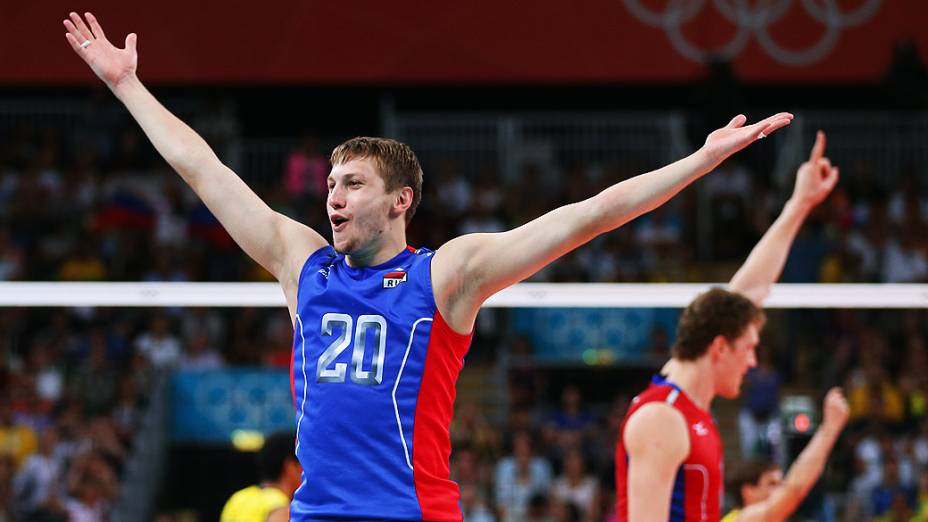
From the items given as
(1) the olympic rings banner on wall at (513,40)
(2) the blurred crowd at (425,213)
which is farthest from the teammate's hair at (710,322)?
(1) the olympic rings banner on wall at (513,40)

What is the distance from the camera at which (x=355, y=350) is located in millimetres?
4094

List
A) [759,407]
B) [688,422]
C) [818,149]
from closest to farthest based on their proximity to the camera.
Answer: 1. [688,422]
2. [818,149]
3. [759,407]

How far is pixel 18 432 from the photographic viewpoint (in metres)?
14.1

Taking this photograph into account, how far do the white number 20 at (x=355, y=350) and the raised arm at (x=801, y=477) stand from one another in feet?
9.26

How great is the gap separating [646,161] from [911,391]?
19.4 feet

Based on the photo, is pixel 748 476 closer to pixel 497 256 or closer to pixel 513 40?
pixel 497 256

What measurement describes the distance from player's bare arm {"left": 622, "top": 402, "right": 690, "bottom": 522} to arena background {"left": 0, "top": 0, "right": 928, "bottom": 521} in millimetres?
7572

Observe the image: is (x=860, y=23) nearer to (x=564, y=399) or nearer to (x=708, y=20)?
(x=708, y=20)

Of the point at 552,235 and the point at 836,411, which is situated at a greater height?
the point at 552,235

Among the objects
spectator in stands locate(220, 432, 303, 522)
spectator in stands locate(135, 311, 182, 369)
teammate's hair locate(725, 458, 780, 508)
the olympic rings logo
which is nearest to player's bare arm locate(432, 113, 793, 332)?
spectator in stands locate(220, 432, 303, 522)

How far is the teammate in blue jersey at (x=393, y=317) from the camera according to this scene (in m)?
3.99

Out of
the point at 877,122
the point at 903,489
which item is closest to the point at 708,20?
the point at 877,122

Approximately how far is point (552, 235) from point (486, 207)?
14.5 meters

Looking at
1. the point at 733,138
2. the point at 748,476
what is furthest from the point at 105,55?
the point at 748,476
